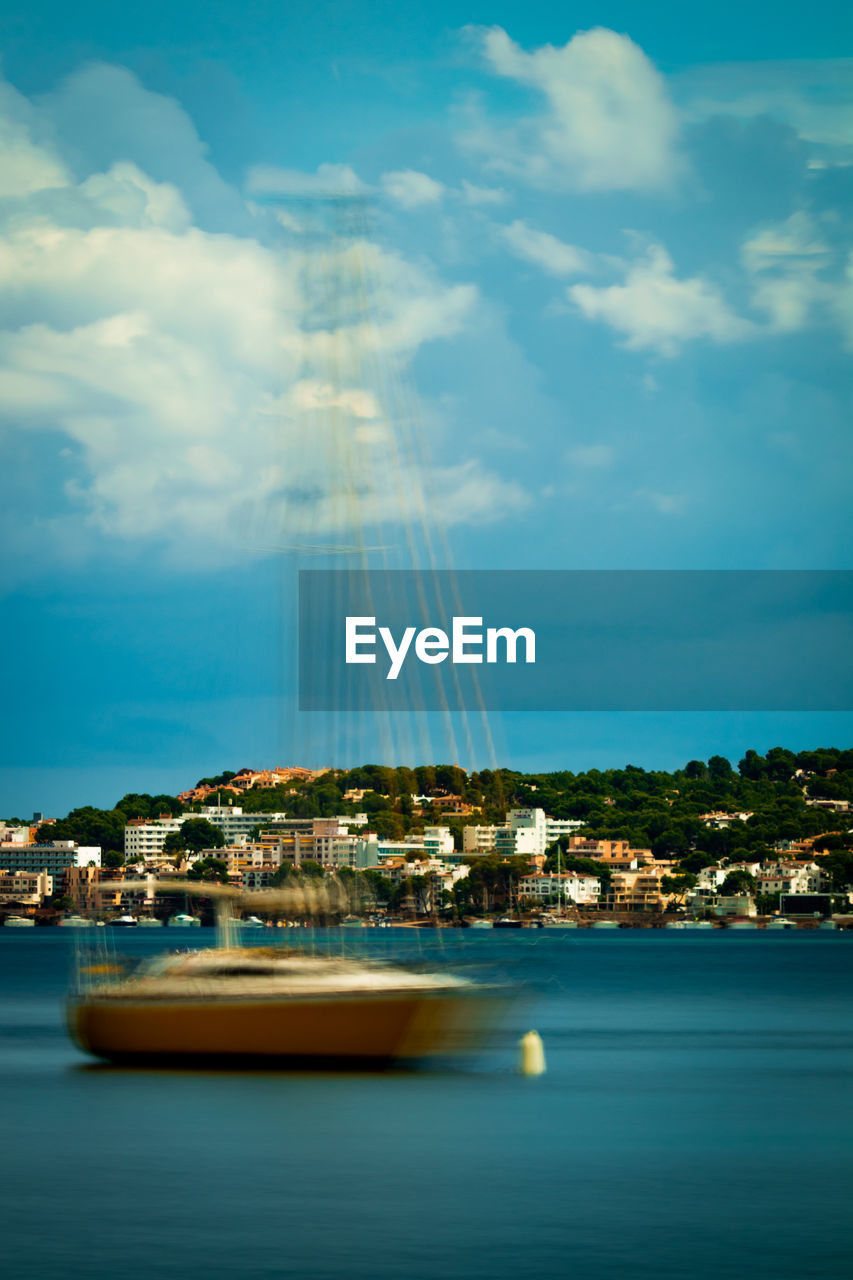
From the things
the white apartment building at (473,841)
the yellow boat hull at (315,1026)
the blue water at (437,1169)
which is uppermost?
the white apartment building at (473,841)

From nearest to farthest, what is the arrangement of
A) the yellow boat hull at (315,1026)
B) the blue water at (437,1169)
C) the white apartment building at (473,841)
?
the blue water at (437,1169), the yellow boat hull at (315,1026), the white apartment building at (473,841)

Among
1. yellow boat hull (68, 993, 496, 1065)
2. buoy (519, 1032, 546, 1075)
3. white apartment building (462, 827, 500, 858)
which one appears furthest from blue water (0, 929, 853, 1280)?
white apartment building (462, 827, 500, 858)

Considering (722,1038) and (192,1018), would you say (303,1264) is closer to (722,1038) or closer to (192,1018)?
(192,1018)

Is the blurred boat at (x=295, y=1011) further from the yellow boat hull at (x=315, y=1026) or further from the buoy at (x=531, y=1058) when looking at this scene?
the buoy at (x=531, y=1058)

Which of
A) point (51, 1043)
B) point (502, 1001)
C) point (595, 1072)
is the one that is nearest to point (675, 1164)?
point (502, 1001)

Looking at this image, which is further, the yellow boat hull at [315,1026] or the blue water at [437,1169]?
the yellow boat hull at [315,1026]

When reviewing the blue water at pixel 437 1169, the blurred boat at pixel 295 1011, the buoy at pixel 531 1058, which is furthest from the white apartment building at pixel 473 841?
the blurred boat at pixel 295 1011
